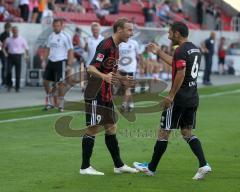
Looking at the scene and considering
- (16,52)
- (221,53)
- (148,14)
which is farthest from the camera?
(221,53)

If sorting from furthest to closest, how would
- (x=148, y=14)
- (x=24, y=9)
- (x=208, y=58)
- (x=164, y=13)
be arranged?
(x=164, y=13) < (x=148, y=14) < (x=208, y=58) < (x=24, y=9)

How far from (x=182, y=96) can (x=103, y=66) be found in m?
1.04

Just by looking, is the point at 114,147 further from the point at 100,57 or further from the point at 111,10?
the point at 111,10

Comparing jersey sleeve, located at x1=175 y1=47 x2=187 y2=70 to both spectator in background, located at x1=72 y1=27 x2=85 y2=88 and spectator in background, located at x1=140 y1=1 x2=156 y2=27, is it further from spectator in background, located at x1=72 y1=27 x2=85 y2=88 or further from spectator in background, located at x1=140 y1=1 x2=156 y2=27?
spectator in background, located at x1=140 y1=1 x2=156 y2=27

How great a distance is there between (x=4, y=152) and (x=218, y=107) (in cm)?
932

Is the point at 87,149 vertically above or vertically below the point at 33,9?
below

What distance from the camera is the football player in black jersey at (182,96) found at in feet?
30.8

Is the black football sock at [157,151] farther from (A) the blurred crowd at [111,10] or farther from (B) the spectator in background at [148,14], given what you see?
(B) the spectator in background at [148,14]

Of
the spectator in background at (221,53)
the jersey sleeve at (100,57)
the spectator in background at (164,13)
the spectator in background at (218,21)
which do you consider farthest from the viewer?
the spectator in background at (218,21)

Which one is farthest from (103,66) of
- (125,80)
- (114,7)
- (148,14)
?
(148,14)

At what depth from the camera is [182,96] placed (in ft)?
31.3

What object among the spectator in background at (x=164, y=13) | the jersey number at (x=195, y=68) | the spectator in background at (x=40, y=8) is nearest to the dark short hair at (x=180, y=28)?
the jersey number at (x=195, y=68)

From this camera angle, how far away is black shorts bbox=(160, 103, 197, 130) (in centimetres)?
953

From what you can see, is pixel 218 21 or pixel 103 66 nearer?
pixel 103 66
